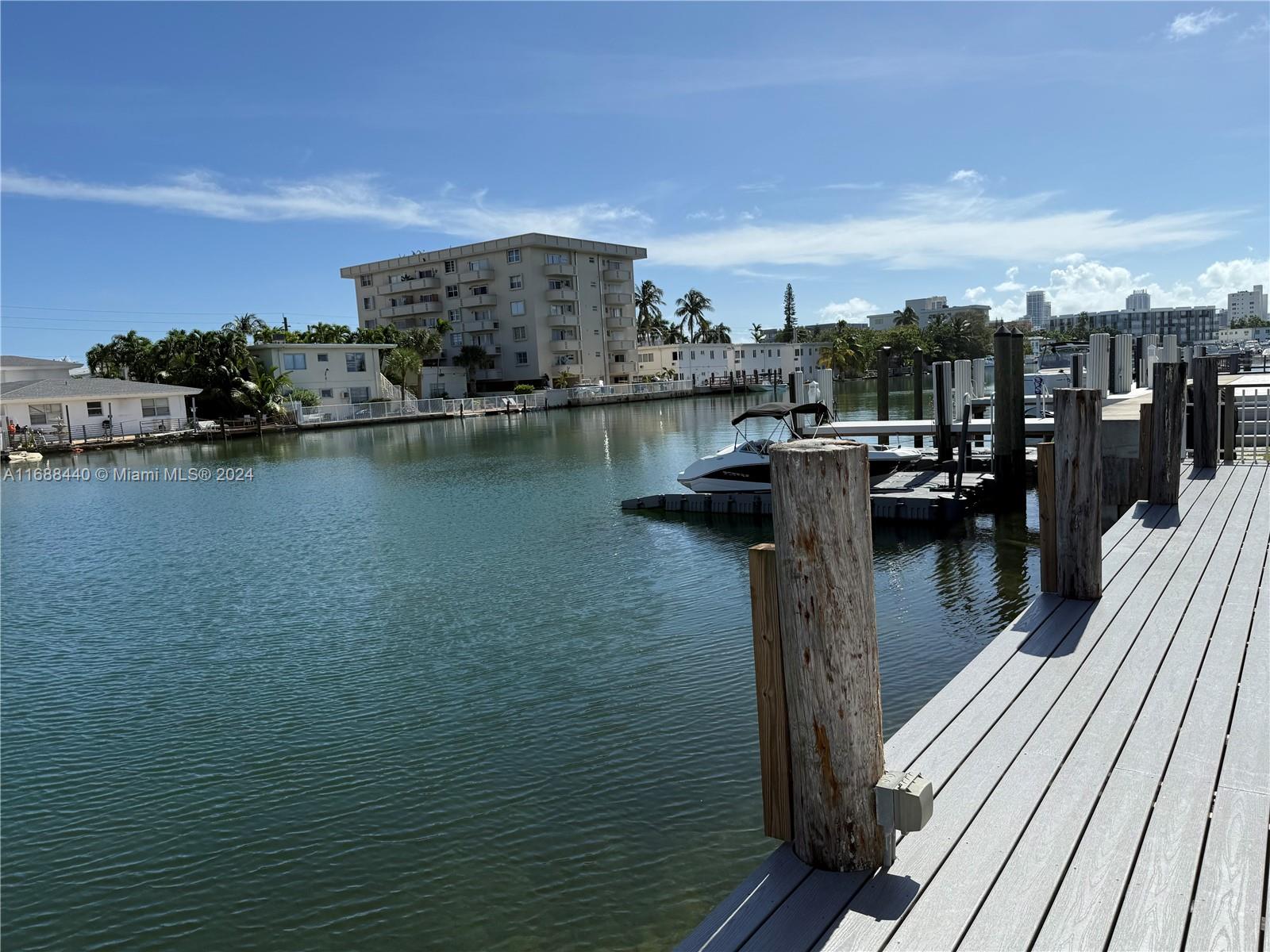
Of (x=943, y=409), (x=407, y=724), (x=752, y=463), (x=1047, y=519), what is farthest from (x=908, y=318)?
(x=407, y=724)

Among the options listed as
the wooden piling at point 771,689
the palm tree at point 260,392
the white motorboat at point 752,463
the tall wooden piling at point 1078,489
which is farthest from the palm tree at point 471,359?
the wooden piling at point 771,689

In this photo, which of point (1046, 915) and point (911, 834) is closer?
point (1046, 915)

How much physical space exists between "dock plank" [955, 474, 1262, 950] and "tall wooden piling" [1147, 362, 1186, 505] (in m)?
2.80

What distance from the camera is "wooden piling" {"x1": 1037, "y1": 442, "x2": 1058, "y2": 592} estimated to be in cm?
688

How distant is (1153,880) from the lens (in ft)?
10.8

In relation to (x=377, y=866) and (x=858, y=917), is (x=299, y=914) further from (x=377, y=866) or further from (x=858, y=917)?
(x=858, y=917)

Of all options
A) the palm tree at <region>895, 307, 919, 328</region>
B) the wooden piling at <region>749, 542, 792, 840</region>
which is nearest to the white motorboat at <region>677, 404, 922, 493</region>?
the wooden piling at <region>749, 542, 792, 840</region>

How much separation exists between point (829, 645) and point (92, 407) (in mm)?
57731

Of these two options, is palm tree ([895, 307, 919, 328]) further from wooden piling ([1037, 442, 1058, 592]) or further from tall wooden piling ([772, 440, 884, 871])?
tall wooden piling ([772, 440, 884, 871])

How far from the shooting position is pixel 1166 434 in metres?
9.84

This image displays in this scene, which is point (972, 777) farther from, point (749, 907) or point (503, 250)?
point (503, 250)

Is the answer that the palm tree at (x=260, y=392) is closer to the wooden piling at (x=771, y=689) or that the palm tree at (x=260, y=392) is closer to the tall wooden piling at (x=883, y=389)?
the tall wooden piling at (x=883, y=389)

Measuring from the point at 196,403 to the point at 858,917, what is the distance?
208 feet

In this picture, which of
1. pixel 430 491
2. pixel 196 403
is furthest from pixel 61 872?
pixel 196 403
